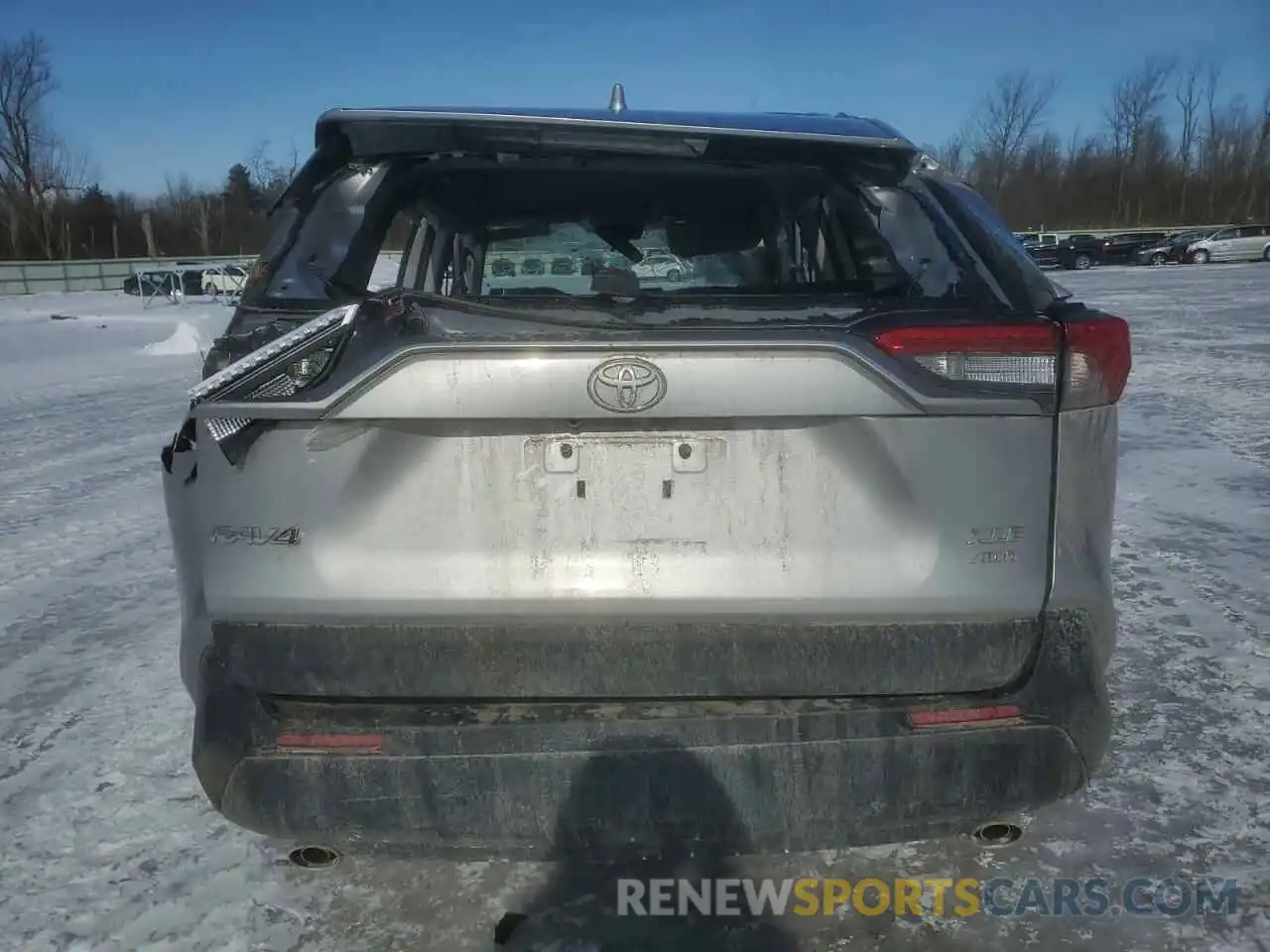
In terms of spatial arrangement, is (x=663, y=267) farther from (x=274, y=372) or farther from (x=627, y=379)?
(x=274, y=372)

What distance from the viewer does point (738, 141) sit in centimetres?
223

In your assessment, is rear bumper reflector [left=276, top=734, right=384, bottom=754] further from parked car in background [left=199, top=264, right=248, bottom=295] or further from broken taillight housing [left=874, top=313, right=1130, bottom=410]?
parked car in background [left=199, top=264, right=248, bottom=295]

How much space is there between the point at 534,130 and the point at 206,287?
134 ft

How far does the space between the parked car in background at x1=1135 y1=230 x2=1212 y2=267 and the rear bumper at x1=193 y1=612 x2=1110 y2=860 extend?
4860 cm

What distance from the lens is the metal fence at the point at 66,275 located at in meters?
44.3

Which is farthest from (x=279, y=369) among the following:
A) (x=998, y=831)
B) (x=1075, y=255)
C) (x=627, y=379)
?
(x=1075, y=255)

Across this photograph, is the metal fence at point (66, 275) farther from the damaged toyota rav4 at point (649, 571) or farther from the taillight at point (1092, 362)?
the taillight at point (1092, 362)

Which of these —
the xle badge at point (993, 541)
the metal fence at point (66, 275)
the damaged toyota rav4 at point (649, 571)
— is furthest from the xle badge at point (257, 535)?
the metal fence at point (66, 275)

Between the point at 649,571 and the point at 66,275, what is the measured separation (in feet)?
174

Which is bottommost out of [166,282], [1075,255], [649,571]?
[649,571]

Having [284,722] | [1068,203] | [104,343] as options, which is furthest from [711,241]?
[1068,203]

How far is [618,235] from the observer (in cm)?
321

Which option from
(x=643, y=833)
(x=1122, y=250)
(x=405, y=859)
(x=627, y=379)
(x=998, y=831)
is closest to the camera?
(x=627, y=379)

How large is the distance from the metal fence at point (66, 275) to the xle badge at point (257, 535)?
145 feet
